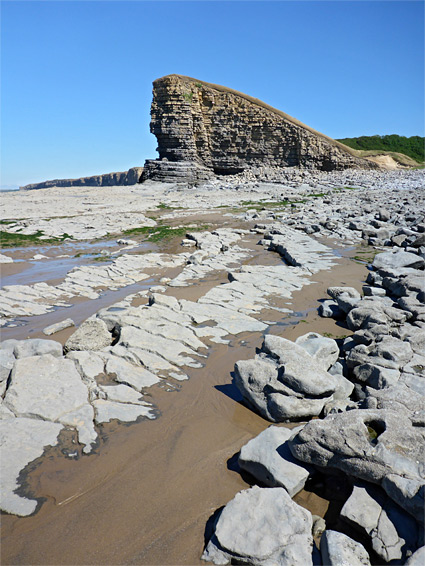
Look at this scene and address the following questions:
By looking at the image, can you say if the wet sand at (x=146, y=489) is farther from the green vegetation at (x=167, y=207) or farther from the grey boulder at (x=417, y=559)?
the green vegetation at (x=167, y=207)

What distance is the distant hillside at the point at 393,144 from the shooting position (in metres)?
49.0

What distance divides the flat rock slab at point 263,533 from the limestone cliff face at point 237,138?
105 feet

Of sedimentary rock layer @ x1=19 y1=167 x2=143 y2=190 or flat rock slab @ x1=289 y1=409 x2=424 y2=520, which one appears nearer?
flat rock slab @ x1=289 y1=409 x2=424 y2=520

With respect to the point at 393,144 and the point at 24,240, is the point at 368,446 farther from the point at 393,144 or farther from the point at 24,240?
the point at 393,144

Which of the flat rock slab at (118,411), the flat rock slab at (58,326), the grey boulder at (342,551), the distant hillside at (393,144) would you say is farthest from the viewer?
the distant hillside at (393,144)

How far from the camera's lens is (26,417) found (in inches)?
130

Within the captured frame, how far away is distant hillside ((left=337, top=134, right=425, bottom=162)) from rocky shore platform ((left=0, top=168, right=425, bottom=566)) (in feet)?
157

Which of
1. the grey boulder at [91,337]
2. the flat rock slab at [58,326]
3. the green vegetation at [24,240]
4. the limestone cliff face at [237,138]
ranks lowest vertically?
the flat rock slab at [58,326]

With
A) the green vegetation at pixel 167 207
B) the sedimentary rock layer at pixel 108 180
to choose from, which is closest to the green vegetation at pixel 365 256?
the green vegetation at pixel 167 207

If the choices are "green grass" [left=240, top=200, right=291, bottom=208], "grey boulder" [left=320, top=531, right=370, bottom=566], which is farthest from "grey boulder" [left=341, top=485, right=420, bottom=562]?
"green grass" [left=240, top=200, right=291, bottom=208]

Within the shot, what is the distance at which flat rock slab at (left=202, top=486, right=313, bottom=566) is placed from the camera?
2.10 m

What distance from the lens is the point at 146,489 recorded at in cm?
274

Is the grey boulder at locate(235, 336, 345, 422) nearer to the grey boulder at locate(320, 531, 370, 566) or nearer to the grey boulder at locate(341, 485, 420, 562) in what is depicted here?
the grey boulder at locate(341, 485, 420, 562)

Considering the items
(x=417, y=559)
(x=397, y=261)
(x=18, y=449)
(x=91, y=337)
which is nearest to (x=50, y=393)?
(x=18, y=449)
